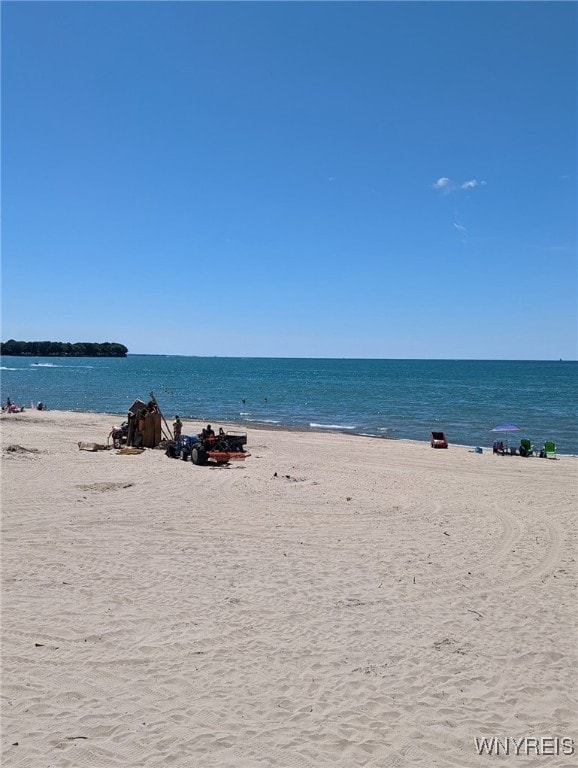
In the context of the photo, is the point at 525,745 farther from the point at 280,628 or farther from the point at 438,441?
the point at 438,441

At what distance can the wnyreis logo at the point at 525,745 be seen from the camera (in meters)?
4.56

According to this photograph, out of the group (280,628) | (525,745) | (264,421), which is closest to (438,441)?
(264,421)

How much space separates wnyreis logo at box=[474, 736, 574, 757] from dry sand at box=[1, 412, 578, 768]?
6 centimetres

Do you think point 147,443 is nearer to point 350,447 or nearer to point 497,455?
point 350,447

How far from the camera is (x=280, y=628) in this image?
257 inches

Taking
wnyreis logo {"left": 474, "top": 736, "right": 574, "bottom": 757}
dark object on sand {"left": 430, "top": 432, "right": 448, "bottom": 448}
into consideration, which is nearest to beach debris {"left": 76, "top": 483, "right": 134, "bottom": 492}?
wnyreis logo {"left": 474, "top": 736, "right": 574, "bottom": 757}

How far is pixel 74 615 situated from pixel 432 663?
4200 millimetres

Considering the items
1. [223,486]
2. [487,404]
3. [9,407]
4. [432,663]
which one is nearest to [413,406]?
[487,404]

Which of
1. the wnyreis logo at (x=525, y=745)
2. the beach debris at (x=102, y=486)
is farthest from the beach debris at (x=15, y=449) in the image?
the wnyreis logo at (x=525, y=745)

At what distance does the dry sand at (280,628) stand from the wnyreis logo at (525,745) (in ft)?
0.20

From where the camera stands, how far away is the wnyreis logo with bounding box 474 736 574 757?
179 inches

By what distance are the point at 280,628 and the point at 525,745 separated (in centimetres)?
280

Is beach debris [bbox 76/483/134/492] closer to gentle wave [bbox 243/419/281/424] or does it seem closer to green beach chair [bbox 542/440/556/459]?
green beach chair [bbox 542/440/556/459]

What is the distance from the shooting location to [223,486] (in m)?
14.9
